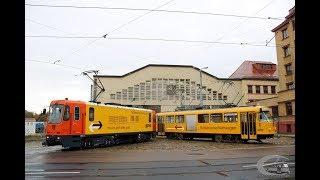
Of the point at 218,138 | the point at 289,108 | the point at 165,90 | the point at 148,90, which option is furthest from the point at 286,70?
the point at 148,90

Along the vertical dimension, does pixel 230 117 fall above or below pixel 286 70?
below

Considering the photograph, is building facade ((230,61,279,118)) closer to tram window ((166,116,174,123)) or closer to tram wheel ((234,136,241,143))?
tram window ((166,116,174,123))

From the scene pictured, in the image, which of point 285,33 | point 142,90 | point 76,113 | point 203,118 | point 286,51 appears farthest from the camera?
point 142,90

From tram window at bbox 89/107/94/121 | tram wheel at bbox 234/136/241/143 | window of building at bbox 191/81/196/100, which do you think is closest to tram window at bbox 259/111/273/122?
tram wheel at bbox 234/136/241/143

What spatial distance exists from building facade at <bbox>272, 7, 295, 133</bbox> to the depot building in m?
14.4

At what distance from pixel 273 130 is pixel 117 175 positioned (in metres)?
18.0

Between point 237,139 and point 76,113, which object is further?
point 237,139

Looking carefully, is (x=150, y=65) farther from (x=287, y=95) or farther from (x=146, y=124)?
(x=146, y=124)

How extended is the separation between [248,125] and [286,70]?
22814 millimetres

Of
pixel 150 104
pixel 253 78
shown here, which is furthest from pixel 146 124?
pixel 253 78

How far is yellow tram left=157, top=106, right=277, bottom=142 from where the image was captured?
1041 inches

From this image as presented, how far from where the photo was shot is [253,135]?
88.0ft

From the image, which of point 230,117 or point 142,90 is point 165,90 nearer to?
point 142,90

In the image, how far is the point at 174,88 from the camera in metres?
63.3
